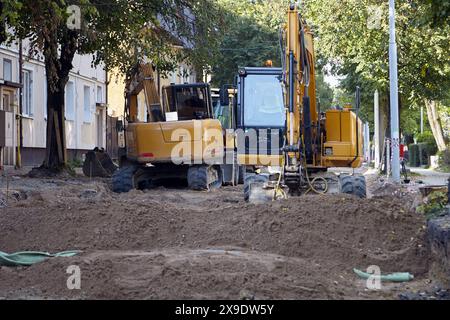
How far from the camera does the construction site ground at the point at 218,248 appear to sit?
7629 millimetres

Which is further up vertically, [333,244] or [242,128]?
[242,128]

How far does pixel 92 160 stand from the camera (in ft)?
87.1

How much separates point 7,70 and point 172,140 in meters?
9.68

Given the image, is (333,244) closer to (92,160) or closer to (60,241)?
(60,241)

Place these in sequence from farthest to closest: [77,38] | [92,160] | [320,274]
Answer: [92,160]
[77,38]
[320,274]

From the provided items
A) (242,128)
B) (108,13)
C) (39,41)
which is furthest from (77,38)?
(242,128)

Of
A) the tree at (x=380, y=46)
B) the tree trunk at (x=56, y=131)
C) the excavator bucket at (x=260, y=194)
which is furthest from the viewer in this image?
the tree at (x=380, y=46)

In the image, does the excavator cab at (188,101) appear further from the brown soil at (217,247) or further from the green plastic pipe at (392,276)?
the green plastic pipe at (392,276)

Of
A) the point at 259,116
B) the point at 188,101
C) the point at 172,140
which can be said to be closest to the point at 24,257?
the point at 259,116

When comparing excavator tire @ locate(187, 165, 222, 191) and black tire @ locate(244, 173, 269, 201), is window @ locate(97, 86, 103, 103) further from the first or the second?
black tire @ locate(244, 173, 269, 201)

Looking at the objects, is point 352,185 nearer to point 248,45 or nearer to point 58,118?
point 58,118

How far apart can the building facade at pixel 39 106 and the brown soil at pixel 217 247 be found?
10664 mm

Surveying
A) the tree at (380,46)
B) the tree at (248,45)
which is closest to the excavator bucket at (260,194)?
the tree at (380,46)

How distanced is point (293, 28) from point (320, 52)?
18967 mm
